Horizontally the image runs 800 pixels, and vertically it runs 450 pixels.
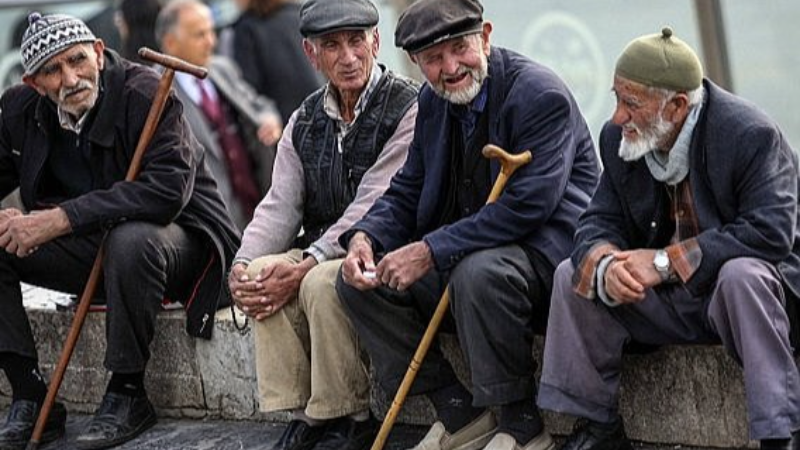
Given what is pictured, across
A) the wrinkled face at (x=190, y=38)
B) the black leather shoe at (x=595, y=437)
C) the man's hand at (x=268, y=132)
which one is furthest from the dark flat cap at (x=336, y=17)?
the wrinkled face at (x=190, y=38)

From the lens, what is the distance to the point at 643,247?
5.10m

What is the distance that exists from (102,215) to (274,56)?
118 inches

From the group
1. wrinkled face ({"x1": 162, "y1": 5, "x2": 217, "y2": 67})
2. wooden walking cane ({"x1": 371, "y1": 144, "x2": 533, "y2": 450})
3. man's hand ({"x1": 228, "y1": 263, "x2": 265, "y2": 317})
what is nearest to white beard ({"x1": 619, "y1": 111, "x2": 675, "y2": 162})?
wooden walking cane ({"x1": 371, "y1": 144, "x2": 533, "y2": 450})

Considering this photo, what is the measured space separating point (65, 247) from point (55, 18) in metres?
0.82

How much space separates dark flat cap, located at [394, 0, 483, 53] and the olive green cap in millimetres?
614

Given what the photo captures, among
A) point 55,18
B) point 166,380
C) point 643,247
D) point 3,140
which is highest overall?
point 55,18

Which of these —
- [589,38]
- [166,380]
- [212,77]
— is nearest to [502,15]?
[589,38]

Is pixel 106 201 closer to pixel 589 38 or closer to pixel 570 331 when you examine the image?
pixel 570 331

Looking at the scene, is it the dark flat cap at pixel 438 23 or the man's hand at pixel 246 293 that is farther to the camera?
the man's hand at pixel 246 293

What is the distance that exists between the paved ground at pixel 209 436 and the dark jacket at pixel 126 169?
35 cm

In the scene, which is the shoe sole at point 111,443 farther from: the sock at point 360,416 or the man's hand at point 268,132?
the man's hand at point 268,132

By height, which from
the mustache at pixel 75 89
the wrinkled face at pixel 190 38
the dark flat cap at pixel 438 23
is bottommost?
the wrinkled face at pixel 190 38

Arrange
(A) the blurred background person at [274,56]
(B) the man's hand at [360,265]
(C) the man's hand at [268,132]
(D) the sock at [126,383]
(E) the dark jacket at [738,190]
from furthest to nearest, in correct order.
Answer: (A) the blurred background person at [274,56] → (C) the man's hand at [268,132] → (D) the sock at [126,383] → (B) the man's hand at [360,265] → (E) the dark jacket at [738,190]

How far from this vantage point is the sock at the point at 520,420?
5.23 metres
